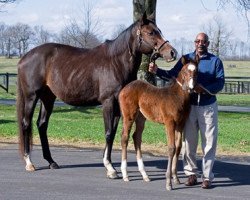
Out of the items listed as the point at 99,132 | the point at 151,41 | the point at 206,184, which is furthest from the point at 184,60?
the point at 99,132

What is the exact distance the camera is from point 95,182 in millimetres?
8914

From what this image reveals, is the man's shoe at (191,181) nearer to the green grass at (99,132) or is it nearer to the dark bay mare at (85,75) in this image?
the dark bay mare at (85,75)

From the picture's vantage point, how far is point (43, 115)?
34.6 feet

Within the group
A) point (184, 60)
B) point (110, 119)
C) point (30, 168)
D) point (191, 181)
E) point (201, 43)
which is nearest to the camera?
point (184, 60)

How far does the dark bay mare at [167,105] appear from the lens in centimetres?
820

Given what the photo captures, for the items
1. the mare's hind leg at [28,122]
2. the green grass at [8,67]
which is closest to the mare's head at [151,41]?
the mare's hind leg at [28,122]

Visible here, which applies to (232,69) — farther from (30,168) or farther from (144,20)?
(144,20)

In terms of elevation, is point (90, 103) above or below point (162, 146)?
above

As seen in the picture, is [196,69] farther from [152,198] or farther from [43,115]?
[43,115]

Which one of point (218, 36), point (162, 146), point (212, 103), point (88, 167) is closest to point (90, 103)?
point (88, 167)

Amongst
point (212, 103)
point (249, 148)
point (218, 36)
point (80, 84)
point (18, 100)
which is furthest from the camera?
point (218, 36)

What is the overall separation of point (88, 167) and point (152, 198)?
2619 mm

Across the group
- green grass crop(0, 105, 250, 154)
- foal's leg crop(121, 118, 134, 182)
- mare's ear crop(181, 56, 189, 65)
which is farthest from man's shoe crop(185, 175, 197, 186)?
green grass crop(0, 105, 250, 154)

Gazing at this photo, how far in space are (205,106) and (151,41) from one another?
130cm
